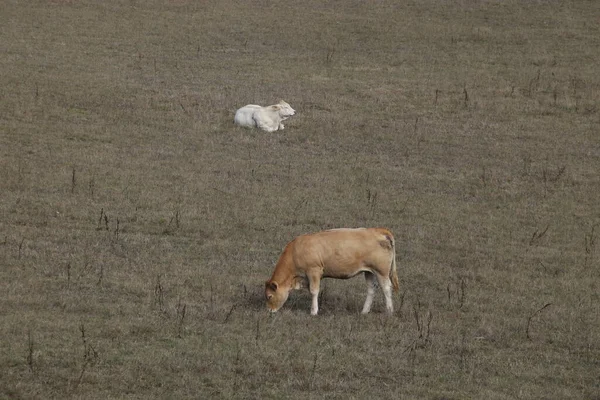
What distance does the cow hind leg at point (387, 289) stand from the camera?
46.8ft

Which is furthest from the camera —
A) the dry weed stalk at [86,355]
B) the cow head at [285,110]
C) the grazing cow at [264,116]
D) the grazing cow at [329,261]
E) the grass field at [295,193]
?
the cow head at [285,110]

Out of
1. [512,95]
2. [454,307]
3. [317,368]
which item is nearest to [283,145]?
[512,95]

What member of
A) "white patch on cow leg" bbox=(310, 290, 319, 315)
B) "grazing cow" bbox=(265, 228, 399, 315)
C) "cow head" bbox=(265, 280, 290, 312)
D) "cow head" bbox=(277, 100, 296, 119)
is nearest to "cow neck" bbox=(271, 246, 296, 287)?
"grazing cow" bbox=(265, 228, 399, 315)

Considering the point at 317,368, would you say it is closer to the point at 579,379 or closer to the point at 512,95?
the point at 579,379

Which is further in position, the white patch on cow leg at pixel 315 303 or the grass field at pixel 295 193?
the white patch on cow leg at pixel 315 303

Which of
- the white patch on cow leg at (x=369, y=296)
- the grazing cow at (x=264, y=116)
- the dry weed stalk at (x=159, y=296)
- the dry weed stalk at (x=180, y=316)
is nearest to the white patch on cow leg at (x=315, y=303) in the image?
the white patch on cow leg at (x=369, y=296)

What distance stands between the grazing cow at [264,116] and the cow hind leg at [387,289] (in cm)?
1168

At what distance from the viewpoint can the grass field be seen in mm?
12242

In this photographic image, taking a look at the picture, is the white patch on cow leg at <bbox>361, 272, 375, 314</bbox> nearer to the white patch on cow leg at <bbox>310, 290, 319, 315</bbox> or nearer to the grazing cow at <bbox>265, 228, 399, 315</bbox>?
the grazing cow at <bbox>265, 228, 399, 315</bbox>

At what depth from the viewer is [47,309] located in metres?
13.7

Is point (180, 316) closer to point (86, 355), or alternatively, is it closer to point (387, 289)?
point (86, 355)

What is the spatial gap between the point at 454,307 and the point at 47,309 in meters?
5.46

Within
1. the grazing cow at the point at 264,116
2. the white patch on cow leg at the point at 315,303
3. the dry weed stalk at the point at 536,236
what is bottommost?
the white patch on cow leg at the point at 315,303

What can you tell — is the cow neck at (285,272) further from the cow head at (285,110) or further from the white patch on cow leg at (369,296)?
the cow head at (285,110)
